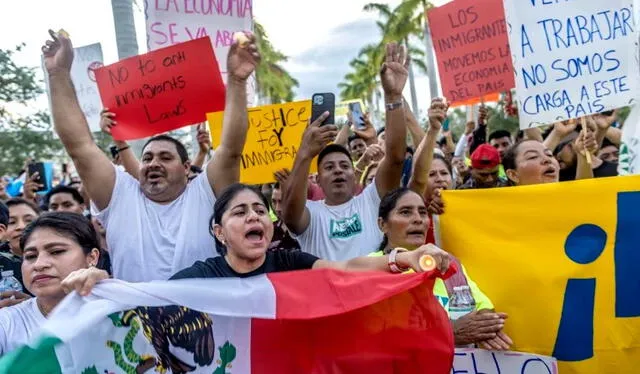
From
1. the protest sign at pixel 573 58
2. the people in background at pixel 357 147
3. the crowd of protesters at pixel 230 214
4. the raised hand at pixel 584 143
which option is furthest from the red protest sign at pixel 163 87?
the people in background at pixel 357 147

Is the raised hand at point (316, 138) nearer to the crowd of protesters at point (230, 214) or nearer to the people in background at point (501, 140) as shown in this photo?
the crowd of protesters at point (230, 214)

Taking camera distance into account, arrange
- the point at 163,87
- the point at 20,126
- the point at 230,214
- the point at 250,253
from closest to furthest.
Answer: the point at 250,253 < the point at 230,214 < the point at 163,87 < the point at 20,126

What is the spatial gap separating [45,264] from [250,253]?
2.77 feet

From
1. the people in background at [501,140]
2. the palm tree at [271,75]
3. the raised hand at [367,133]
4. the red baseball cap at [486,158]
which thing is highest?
the palm tree at [271,75]

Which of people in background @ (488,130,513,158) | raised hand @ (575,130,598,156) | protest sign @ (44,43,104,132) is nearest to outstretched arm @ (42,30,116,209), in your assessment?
raised hand @ (575,130,598,156)

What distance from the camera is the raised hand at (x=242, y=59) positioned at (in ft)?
11.9

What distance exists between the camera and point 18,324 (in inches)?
96.7

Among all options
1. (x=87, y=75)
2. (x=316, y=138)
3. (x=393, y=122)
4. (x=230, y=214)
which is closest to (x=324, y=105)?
(x=316, y=138)

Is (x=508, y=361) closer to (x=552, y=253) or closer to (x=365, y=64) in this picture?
(x=552, y=253)

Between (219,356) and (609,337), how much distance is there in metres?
2.12

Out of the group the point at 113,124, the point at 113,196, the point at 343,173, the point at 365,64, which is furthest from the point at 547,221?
the point at 365,64

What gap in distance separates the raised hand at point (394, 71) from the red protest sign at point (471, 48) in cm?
194

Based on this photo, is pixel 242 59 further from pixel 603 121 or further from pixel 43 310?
pixel 603 121

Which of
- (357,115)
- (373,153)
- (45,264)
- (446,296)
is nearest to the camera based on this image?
(45,264)
